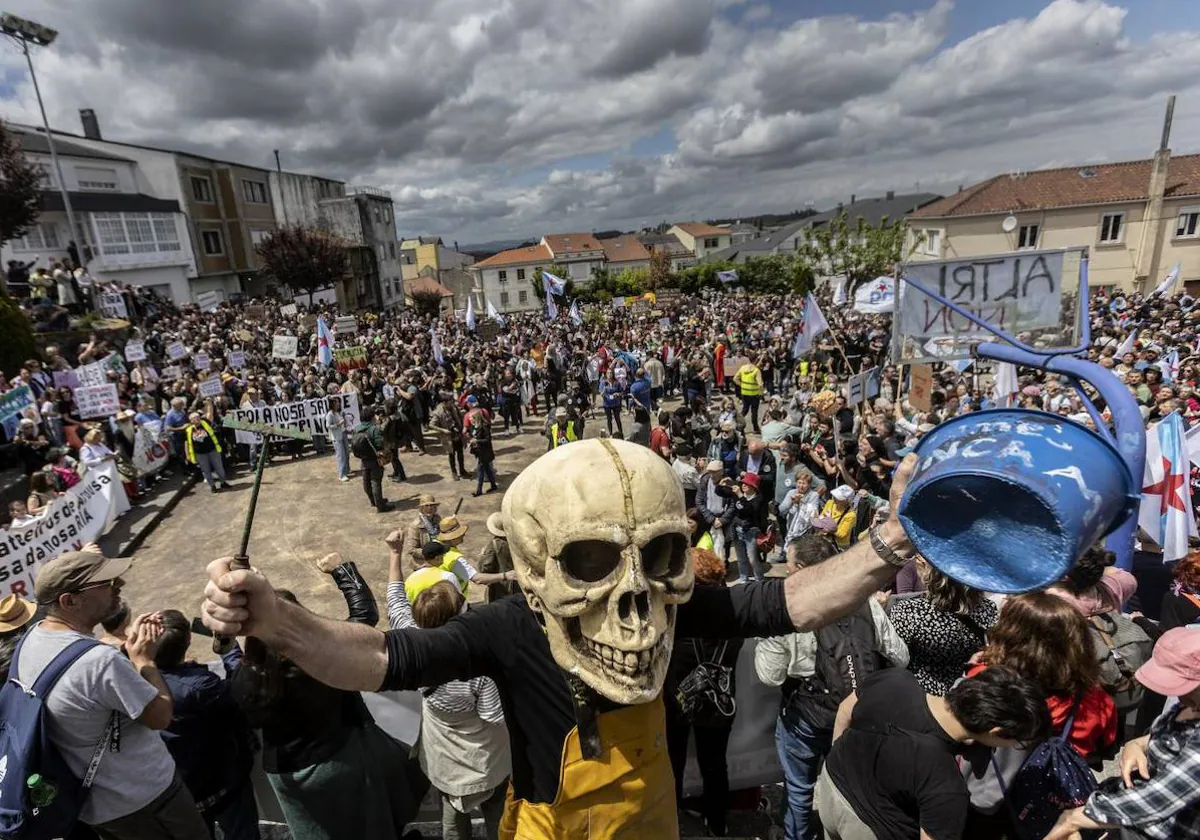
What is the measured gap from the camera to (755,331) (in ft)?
75.6

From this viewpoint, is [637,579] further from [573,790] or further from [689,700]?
[689,700]

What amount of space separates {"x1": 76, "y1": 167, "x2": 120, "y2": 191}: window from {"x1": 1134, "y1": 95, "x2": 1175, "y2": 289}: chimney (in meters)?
54.8

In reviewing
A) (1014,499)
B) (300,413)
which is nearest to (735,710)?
(1014,499)

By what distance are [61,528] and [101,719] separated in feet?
21.3

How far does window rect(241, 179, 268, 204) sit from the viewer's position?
4122 cm

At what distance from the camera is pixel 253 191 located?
4225cm

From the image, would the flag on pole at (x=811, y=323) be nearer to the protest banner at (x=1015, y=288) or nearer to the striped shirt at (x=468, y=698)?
the protest banner at (x=1015, y=288)

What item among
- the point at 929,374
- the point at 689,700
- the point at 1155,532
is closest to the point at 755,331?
the point at 929,374

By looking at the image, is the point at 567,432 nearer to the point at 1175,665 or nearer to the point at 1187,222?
the point at 1175,665

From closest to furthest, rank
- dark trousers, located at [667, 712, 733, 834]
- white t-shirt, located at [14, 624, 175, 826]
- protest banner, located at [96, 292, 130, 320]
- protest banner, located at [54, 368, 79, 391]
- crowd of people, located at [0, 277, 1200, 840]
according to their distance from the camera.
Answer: crowd of people, located at [0, 277, 1200, 840], white t-shirt, located at [14, 624, 175, 826], dark trousers, located at [667, 712, 733, 834], protest banner, located at [54, 368, 79, 391], protest banner, located at [96, 292, 130, 320]

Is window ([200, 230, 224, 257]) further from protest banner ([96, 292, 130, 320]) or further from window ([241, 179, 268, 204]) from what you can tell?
protest banner ([96, 292, 130, 320])

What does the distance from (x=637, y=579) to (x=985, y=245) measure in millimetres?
42041

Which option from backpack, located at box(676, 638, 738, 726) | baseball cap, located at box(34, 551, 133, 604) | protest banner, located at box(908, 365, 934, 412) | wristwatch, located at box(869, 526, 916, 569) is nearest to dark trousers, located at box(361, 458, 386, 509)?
baseball cap, located at box(34, 551, 133, 604)

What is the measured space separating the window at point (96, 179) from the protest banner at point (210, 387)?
3078 cm
